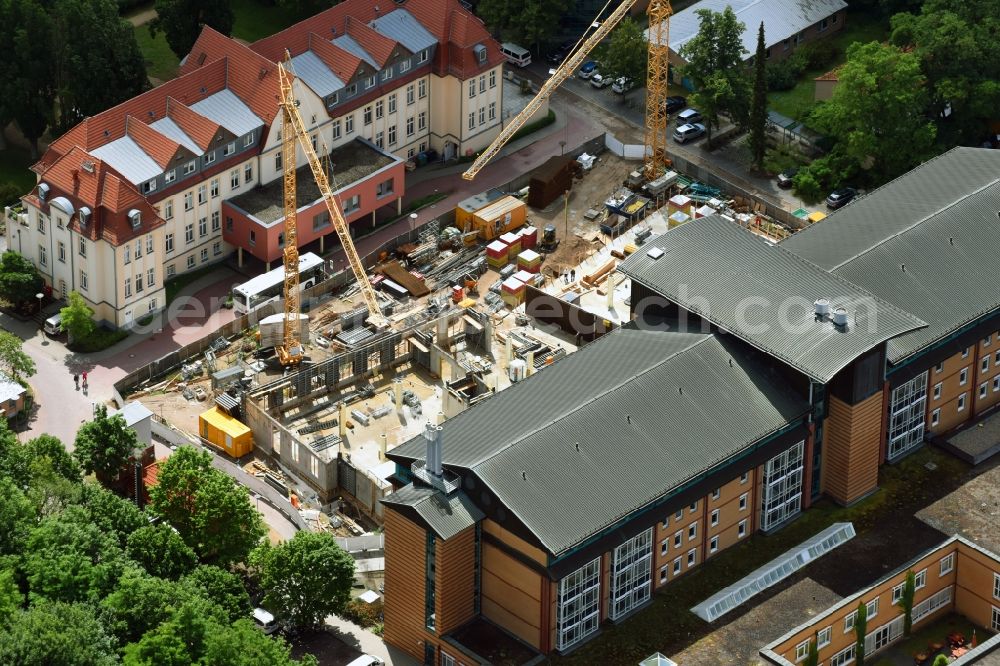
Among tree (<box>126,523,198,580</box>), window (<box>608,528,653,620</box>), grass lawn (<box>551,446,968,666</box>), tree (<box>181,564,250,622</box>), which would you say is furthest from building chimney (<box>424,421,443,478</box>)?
tree (<box>126,523,198,580</box>)

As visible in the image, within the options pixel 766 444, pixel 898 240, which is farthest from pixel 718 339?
pixel 898 240

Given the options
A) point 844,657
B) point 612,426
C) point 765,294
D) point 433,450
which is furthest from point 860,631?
point 433,450

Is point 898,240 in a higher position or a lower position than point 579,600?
higher

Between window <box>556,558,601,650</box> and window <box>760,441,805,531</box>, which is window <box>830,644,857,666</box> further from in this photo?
window <box>556,558,601,650</box>

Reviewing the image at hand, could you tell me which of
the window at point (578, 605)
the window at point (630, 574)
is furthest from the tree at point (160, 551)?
the window at point (630, 574)

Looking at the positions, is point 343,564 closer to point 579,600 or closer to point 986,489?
point 579,600

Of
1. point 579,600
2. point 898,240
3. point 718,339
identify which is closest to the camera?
point 579,600

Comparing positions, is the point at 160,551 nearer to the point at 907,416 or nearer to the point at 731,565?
the point at 731,565

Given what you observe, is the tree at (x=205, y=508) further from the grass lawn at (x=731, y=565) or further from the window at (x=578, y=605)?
the grass lawn at (x=731, y=565)
